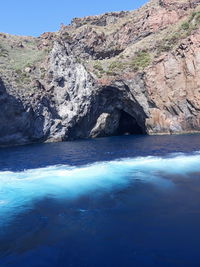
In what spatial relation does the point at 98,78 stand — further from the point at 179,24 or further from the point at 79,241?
the point at 79,241

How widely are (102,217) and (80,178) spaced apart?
8.40 m

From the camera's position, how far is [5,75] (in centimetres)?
5644

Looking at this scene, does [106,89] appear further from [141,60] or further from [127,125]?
[127,125]

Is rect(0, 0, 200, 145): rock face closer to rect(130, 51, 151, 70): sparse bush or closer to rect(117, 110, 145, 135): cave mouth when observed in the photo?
rect(130, 51, 151, 70): sparse bush

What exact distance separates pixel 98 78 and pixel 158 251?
2153 inches

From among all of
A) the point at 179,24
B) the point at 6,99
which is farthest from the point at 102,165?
the point at 179,24

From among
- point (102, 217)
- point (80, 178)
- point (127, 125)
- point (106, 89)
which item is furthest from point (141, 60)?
point (102, 217)

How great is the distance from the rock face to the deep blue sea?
30788 mm

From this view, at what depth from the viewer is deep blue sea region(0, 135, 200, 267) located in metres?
10.4

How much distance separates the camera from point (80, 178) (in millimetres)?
22078

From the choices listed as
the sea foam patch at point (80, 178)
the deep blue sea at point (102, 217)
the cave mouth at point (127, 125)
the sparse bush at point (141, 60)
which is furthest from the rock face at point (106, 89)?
the deep blue sea at point (102, 217)

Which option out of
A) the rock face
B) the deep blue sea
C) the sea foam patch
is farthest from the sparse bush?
the deep blue sea

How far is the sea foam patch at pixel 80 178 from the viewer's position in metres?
17.9

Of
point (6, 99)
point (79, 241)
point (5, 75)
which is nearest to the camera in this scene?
point (79, 241)
